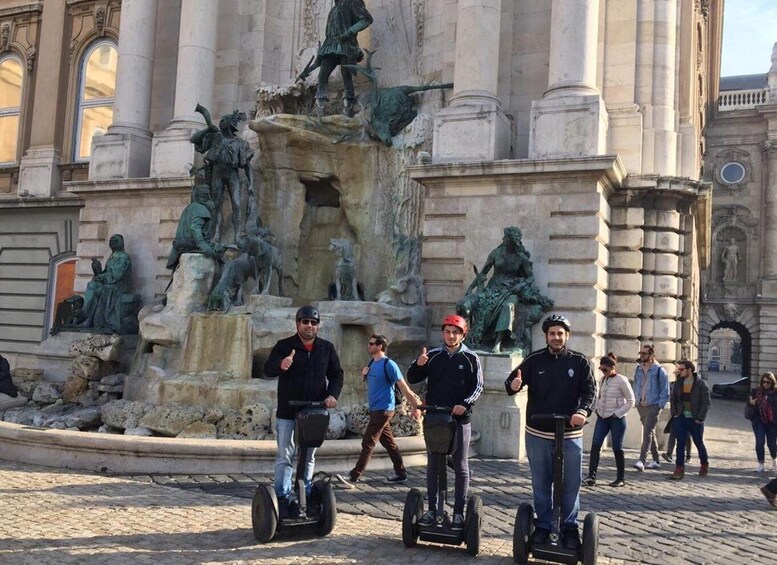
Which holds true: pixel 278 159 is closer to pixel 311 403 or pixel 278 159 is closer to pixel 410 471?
pixel 410 471

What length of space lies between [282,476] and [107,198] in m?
14.2

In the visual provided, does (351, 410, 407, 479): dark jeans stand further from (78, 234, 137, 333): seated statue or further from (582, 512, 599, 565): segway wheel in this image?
(78, 234, 137, 333): seated statue

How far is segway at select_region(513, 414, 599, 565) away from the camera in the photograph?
543cm

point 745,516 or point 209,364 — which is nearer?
point 745,516

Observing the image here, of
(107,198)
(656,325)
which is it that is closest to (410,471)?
(656,325)

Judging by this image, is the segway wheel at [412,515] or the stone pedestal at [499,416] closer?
the segway wheel at [412,515]

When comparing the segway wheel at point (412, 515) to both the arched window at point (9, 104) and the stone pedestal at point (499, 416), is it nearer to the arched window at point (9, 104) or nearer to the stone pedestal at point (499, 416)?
the stone pedestal at point (499, 416)

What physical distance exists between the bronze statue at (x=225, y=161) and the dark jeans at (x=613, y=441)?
810cm

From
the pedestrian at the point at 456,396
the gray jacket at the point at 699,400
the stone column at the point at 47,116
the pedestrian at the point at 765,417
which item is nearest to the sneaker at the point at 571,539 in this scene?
the pedestrian at the point at 456,396

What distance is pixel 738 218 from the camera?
42781mm

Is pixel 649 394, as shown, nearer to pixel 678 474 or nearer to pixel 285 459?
pixel 678 474

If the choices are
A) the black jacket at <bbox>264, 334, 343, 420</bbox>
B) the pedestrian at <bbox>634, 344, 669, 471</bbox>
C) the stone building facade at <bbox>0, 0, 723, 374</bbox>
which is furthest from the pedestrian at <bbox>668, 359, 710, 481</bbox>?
the black jacket at <bbox>264, 334, 343, 420</bbox>

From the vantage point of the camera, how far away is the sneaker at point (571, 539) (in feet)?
18.0

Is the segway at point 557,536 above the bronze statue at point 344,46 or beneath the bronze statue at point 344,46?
beneath
